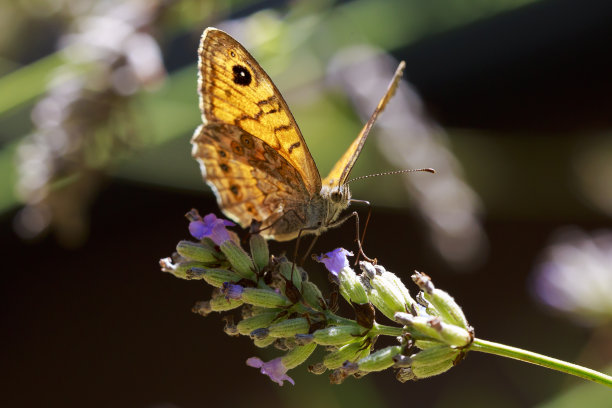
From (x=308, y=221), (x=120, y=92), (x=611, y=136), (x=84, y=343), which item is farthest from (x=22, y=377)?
(x=611, y=136)

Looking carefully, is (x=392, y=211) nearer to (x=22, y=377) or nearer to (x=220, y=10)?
(x=220, y=10)

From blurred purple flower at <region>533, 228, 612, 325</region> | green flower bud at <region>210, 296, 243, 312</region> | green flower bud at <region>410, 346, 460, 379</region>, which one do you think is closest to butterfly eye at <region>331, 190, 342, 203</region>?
green flower bud at <region>210, 296, 243, 312</region>

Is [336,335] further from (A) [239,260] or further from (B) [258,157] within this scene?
(B) [258,157]

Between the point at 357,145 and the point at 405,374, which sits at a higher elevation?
the point at 357,145

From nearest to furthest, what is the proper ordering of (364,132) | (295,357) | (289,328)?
(289,328)
(295,357)
(364,132)

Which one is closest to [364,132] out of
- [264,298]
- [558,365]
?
[264,298]

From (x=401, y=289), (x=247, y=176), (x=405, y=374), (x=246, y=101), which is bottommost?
(x=405, y=374)
